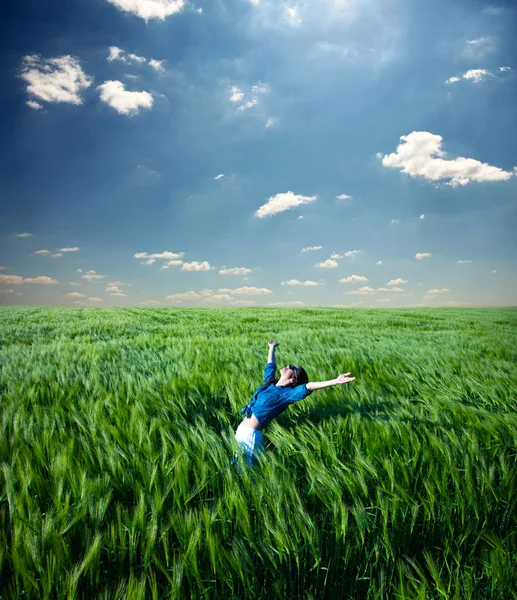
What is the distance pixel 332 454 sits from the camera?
1880 millimetres

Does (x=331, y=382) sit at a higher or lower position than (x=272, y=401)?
higher

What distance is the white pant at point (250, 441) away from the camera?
191 cm

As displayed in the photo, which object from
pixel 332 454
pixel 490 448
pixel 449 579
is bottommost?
pixel 449 579

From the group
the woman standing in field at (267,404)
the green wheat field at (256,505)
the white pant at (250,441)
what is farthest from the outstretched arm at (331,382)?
the white pant at (250,441)

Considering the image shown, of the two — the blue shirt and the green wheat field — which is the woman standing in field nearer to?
the blue shirt

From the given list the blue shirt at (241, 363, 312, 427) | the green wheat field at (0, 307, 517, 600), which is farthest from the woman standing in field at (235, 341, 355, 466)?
the green wheat field at (0, 307, 517, 600)

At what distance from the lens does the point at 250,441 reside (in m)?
2.02

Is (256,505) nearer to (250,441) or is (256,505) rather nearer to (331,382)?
(250,441)

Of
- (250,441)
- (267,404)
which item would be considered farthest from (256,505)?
(267,404)

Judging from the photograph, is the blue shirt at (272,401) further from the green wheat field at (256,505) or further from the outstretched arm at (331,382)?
the green wheat field at (256,505)

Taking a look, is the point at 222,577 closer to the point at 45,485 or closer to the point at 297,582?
the point at 297,582

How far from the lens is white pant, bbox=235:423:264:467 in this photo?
191cm

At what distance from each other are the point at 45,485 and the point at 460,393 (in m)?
4.19

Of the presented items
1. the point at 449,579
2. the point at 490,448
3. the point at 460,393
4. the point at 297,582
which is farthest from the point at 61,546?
the point at 460,393
